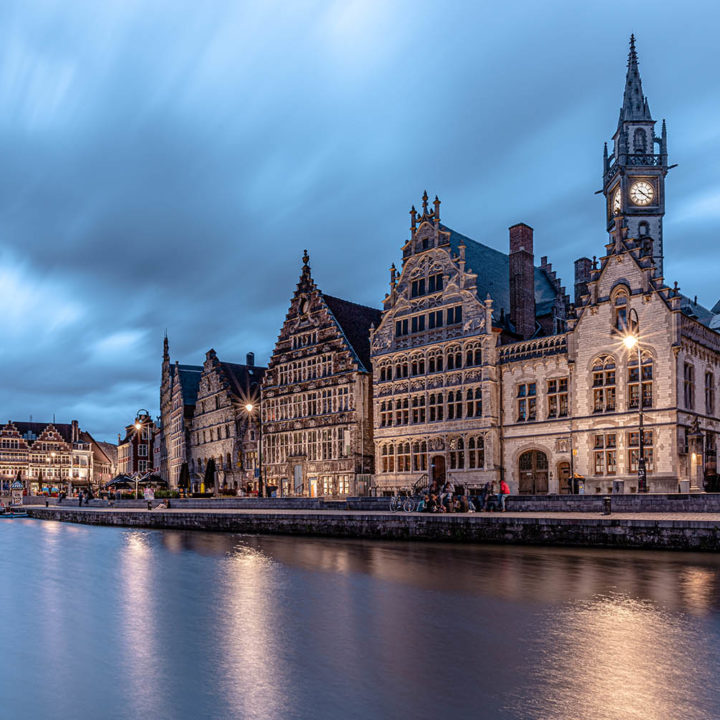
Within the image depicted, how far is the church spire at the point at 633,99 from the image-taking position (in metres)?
77.9

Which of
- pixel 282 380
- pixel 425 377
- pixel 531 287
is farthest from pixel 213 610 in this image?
pixel 282 380

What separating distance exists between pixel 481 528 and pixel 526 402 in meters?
17.1

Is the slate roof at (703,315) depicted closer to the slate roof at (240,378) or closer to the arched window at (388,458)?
the arched window at (388,458)

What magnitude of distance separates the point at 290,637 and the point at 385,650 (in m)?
1.92

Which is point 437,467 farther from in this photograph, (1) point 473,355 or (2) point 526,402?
(1) point 473,355

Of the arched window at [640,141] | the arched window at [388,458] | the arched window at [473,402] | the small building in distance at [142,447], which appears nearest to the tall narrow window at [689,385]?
the arched window at [473,402]

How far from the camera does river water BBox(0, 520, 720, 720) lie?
28.7ft

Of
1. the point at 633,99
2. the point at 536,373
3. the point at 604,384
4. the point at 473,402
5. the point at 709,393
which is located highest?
the point at 633,99

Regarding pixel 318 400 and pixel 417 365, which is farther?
pixel 318 400

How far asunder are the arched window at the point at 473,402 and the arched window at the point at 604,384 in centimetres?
728

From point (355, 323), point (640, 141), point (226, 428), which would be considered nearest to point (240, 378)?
point (226, 428)

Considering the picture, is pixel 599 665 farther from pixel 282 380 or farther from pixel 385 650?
pixel 282 380

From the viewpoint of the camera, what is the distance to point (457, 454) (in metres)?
45.8

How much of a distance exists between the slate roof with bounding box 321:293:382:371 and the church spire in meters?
39.3
